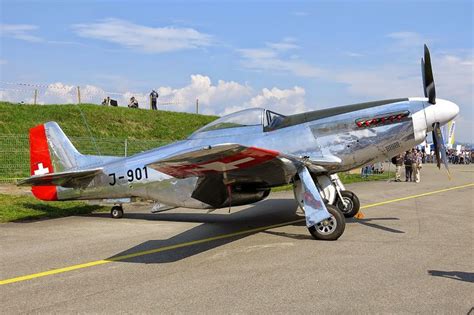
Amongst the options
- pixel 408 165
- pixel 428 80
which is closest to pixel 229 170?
pixel 428 80

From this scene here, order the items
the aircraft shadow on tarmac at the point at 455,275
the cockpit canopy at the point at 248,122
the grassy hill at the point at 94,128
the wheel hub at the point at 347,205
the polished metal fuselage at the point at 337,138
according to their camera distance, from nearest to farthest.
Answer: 1. the aircraft shadow on tarmac at the point at 455,275
2. the polished metal fuselage at the point at 337,138
3. the cockpit canopy at the point at 248,122
4. the wheel hub at the point at 347,205
5. the grassy hill at the point at 94,128

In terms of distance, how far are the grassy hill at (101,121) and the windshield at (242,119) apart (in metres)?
18.2

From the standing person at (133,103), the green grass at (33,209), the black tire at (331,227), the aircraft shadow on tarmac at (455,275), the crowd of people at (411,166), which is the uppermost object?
the standing person at (133,103)

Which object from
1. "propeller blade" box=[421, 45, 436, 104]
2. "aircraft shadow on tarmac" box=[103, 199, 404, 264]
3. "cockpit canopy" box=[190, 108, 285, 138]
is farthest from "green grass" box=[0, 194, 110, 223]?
"propeller blade" box=[421, 45, 436, 104]

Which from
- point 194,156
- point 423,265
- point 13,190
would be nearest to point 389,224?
point 423,265

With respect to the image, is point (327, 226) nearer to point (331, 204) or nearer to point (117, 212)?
point (331, 204)

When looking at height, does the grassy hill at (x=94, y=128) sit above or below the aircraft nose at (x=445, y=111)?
above

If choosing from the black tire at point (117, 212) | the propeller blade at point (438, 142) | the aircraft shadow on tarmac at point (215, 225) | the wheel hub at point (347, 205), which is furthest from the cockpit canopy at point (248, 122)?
the black tire at point (117, 212)

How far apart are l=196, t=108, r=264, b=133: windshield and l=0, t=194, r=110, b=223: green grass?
16.7ft

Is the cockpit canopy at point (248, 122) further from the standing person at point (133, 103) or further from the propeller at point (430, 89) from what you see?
the standing person at point (133, 103)

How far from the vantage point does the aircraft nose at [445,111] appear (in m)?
8.19

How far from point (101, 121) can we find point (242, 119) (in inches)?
865

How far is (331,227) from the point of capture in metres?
7.46

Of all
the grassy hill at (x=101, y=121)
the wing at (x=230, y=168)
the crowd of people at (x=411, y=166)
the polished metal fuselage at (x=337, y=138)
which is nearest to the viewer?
the wing at (x=230, y=168)
